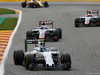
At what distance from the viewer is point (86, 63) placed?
16.1 meters

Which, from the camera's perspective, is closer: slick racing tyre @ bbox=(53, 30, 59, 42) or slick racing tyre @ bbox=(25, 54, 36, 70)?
slick racing tyre @ bbox=(25, 54, 36, 70)

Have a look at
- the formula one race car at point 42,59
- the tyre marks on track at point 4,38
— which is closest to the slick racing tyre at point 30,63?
the formula one race car at point 42,59

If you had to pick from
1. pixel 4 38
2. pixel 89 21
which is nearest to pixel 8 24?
pixel 89 21

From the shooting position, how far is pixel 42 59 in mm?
14633

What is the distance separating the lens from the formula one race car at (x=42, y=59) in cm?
1433

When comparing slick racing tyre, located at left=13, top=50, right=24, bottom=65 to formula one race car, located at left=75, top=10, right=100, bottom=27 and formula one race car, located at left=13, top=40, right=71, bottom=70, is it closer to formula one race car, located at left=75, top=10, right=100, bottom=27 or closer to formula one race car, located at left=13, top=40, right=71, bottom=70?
formula one race car, located at left=13, top=40, right=71, bottom=70

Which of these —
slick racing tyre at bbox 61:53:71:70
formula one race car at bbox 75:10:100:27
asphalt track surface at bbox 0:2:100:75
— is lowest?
asphalt track surface at bbox 0:2:100:75

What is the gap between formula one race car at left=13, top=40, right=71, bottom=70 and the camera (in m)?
14.3

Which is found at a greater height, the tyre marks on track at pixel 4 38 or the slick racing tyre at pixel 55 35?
the slick racing tyre at pixel 55 35

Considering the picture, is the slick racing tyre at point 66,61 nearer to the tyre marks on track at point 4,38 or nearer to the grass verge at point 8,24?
the tyre marks on track at point 4,38

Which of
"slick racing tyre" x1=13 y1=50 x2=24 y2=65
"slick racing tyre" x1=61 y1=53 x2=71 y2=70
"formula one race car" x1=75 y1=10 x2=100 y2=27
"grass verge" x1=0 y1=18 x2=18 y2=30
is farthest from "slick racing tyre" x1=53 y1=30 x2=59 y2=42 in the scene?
"slick racing tyre" x1=61 y1=53 x2=71 y2=70

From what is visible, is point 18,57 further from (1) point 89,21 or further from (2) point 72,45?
(1) point 89,21

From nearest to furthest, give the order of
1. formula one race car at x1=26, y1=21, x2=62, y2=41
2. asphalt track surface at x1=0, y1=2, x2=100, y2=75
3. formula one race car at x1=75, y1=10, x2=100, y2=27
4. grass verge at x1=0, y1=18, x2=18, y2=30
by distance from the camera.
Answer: asphalt track surface at x1=0, y1=2, x2=100, y2=75 → formula one race car at x1=26, y1=21, x2=62, y2=41 → grass verge at x1=0, y1=18, x2=18, y2=30 → formula one race car at x1=75, y1=10, x2=100, y2=27

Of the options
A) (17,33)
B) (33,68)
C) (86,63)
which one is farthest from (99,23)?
(33,68)
